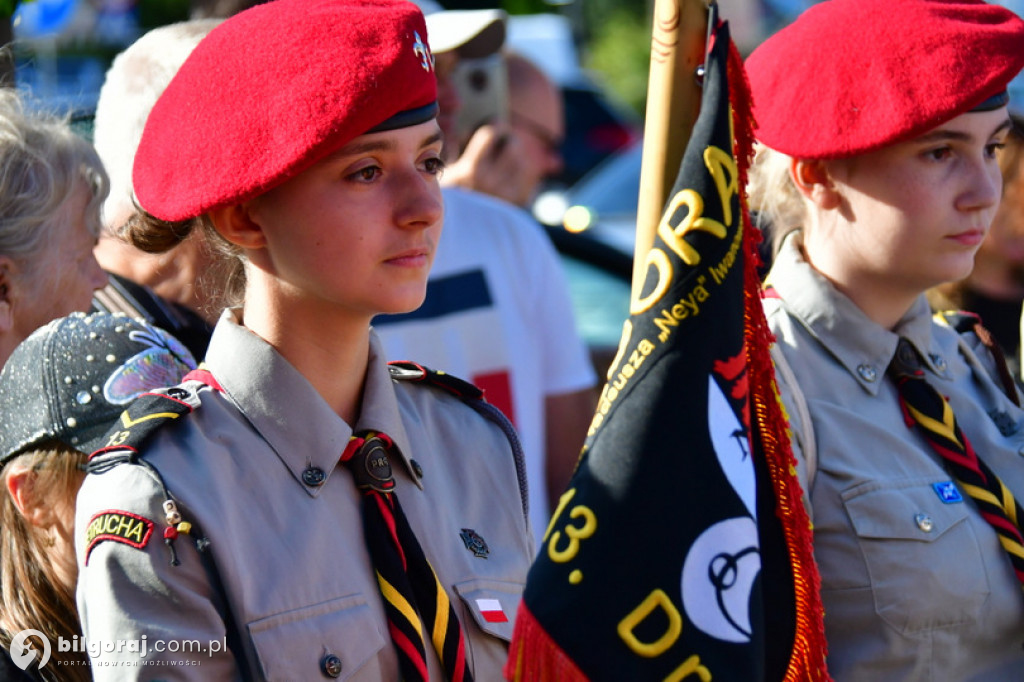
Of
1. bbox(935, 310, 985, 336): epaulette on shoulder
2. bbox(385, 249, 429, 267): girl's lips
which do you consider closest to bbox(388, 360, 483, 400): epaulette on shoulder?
bbox(385, 249, 429, 267): girl's lips

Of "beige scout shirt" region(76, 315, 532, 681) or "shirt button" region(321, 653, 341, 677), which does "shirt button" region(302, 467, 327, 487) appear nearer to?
"beige scout shirt" region(76, 315, 532, 681)

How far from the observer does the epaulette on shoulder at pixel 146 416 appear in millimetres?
1839

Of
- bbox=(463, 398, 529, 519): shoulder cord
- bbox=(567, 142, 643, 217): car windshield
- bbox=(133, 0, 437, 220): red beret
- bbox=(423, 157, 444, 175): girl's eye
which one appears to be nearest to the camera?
bbox=(133, 0, 437, 220): red beret

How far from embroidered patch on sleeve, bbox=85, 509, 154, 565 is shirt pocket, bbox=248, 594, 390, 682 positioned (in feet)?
0.65

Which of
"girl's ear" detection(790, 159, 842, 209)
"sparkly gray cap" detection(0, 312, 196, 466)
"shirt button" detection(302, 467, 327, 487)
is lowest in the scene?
"sparkly gray cap" detection(0, 312, 196, 466)

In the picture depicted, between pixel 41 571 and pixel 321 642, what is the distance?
66 cm

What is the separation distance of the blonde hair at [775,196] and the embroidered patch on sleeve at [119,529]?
4.87 ft

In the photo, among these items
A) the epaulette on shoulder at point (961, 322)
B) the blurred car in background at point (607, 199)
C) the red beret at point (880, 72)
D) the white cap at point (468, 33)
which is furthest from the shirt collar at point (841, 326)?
the blurred car in background at point (607, 199)

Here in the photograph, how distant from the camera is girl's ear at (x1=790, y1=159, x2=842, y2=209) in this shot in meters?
2.57

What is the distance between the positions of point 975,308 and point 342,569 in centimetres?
329

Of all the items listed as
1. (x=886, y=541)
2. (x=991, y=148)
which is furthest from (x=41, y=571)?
(x=991, y=148)

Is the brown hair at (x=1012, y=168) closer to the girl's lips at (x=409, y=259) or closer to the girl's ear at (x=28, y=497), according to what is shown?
the girl's lips at (x=409, y=259)

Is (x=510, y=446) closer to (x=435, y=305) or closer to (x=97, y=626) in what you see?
(x=97, y=626)

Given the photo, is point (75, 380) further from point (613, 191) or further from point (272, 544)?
point (613, 191)
